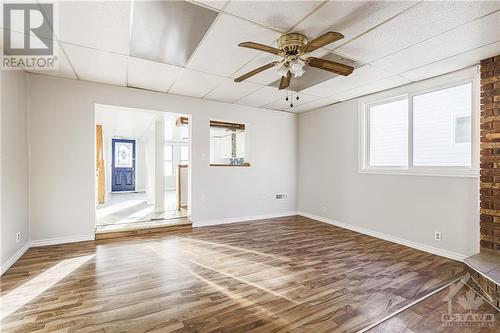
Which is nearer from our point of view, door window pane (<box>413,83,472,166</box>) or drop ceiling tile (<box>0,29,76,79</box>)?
drop ceiling tile (<box>0,29,76,79</box>)

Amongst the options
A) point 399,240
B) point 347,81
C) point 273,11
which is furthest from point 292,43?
point 399,240

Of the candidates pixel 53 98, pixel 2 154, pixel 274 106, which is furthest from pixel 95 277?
pixel 274 106

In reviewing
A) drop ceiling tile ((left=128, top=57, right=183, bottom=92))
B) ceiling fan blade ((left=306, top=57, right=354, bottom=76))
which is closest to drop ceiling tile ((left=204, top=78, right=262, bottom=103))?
drop ceiling tile ((left=128, top=57, right=183, bottom=92))

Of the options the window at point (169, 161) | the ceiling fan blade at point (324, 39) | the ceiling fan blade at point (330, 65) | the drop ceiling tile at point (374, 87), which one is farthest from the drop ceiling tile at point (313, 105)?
the window at point (169, 161)

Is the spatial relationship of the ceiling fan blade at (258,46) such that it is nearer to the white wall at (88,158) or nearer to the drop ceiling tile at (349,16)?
the drop ceiling tile at (349,16)

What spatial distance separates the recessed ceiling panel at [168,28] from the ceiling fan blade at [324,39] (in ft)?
2.84

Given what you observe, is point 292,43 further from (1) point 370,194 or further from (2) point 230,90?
(1) point 370,194

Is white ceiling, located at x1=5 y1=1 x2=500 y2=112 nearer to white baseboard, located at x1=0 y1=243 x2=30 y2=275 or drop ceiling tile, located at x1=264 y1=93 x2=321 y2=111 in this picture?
drop ceiling tile, located at x1=264 y1=93 x2=321 y2=111

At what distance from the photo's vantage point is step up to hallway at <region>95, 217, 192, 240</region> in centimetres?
385

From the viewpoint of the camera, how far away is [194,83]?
374cm

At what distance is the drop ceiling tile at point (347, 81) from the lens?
3184 mm

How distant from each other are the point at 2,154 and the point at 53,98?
127cm

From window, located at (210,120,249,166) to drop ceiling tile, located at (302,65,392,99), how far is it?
7.72 ft

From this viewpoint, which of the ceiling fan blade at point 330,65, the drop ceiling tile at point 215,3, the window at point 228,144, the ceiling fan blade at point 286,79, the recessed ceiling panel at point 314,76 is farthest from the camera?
the window at point 228,144
